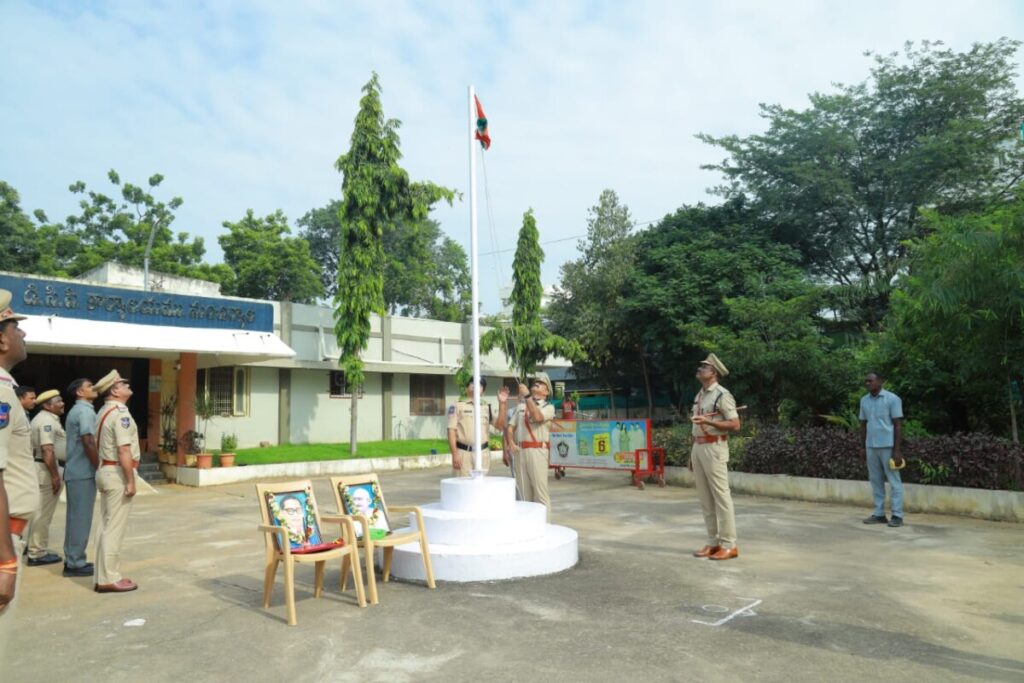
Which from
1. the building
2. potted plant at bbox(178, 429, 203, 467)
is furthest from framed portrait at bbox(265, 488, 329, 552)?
potted plant at bbox(178, 429, 203, 467)

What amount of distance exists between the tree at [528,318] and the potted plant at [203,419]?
29.3 feet

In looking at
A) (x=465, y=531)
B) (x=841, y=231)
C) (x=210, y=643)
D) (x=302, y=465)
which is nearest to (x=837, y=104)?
(x=841, y=231)

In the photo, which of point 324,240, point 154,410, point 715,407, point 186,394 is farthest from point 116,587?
point 324,240

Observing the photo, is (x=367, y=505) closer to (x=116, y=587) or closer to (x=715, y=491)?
(x=116, y=587)

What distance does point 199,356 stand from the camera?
1795cm

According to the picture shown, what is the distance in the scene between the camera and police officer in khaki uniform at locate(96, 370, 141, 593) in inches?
250

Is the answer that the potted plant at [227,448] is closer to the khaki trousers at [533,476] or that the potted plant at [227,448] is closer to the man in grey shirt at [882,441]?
the khaki trousers at [533,476]

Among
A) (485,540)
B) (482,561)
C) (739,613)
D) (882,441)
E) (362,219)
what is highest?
(362,219)

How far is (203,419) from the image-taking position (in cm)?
1809

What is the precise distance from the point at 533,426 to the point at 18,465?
540 cm

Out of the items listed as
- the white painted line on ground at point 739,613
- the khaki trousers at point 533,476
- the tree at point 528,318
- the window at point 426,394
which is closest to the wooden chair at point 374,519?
the khaki trousers at point 533,476

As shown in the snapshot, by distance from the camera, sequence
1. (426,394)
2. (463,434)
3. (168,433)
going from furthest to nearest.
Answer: (426,394), (168,433), (463,434)

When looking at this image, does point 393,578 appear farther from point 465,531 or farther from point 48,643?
point 48,643

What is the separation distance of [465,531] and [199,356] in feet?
43.9
